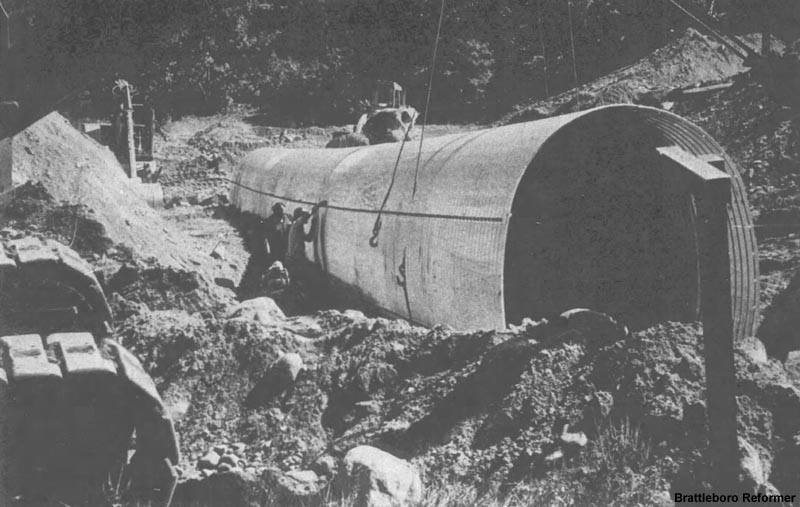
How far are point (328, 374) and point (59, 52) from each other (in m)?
2.99

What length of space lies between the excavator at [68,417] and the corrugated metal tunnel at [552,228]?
8.92 ft

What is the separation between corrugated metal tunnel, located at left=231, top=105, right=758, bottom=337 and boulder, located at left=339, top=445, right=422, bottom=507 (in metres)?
1.83

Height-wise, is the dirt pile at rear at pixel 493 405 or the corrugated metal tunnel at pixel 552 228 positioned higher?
the corrugated metal tunnel at pixel 552 228

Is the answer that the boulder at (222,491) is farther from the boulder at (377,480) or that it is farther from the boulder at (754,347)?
the boulder at (754,347)

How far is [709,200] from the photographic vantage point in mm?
3285

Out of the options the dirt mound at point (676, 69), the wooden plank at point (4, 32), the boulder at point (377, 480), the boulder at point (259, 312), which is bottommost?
the boulder at point (377, 480)

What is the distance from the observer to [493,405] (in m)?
4.85

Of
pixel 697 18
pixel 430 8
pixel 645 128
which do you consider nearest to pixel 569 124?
pixel 645 128

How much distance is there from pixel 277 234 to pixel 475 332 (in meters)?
5.86

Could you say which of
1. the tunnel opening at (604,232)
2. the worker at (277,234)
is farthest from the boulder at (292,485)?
the worker at (277,234)

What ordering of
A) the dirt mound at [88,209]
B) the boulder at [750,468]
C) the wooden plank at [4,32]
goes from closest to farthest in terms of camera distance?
the wooden plank at [4,32] → the boulder at [750,468] → the dirt mound at [88,209]

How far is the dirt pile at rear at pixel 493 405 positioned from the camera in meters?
4.31

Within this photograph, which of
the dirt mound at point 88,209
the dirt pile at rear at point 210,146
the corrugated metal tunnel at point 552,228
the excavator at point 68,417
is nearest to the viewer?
the excavator at point 68,417

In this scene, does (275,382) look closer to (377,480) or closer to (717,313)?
(377,480)
